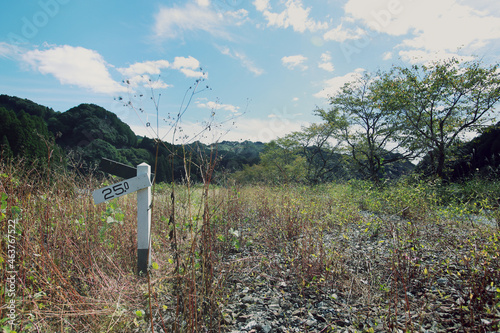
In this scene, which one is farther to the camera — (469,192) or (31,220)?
(469,192)

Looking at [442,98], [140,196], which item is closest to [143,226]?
[140,196]

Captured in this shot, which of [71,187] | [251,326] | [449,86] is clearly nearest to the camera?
[251,326]

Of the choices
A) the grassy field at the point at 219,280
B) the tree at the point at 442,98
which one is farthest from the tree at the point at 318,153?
the grassy field at the point at 219,280

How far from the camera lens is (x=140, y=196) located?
261 centimetres

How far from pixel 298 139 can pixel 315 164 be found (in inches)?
119

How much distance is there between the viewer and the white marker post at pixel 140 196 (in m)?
2.41

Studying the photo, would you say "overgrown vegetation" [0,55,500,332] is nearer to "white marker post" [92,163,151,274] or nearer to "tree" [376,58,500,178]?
"white marker post" [92,163,151,274]

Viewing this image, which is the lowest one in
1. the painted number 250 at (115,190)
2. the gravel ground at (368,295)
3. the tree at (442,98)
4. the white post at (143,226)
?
the gravel ground at (368,295)

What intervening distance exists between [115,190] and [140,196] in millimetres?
253

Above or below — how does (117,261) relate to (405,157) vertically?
below

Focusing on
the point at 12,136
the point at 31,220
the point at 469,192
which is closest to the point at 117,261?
the point at 31,220

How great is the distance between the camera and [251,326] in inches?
73.3

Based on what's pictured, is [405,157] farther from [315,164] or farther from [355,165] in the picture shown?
[315,164]

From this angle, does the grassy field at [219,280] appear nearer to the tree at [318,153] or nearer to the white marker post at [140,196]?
the white marker post at [140,196]
